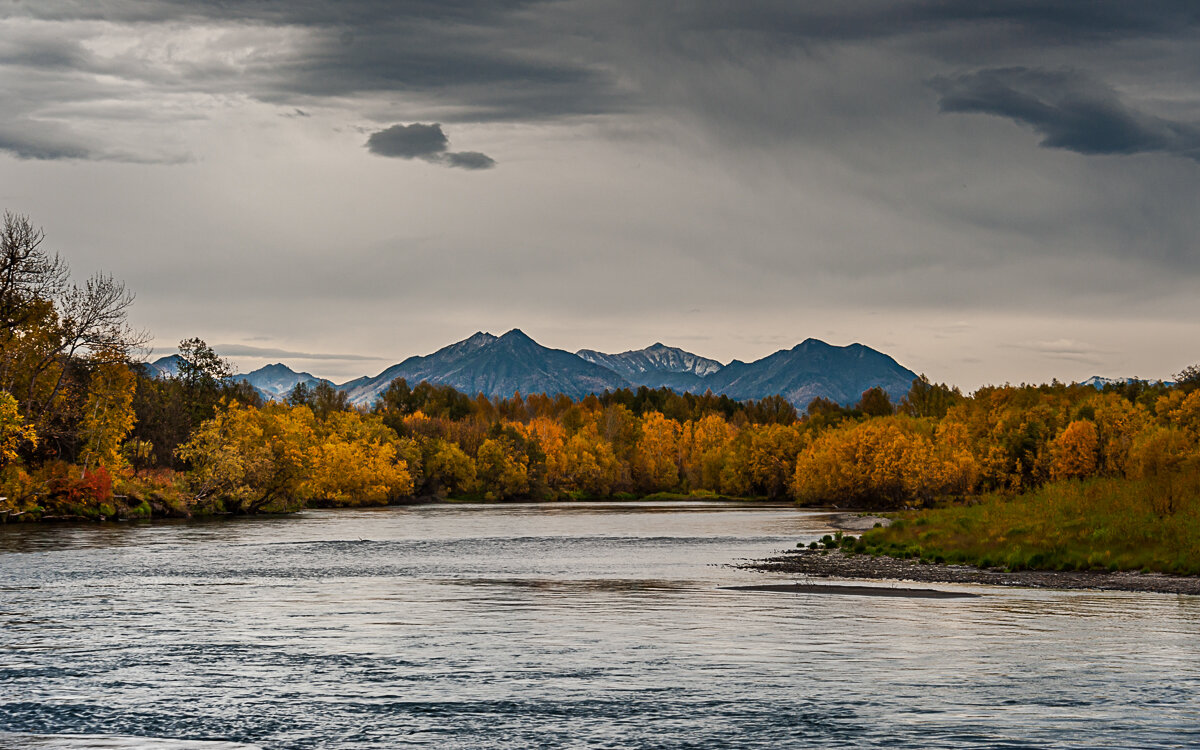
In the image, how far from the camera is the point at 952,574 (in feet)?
161

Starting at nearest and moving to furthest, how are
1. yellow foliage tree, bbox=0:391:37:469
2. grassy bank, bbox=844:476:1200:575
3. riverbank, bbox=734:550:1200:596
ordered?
riverbank, bbox=734:550:1200:596, grassy bank, bbox=844:476:1200:575, yellow foliage tree, bbox=0:391:37:469

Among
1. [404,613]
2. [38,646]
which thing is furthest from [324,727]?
[404,613]

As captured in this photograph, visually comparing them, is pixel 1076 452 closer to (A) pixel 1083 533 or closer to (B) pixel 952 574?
(A) pixel 1083 533

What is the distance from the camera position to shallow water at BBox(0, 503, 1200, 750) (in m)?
18.9

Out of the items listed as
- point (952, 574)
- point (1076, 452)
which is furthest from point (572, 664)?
point (1076, 452)

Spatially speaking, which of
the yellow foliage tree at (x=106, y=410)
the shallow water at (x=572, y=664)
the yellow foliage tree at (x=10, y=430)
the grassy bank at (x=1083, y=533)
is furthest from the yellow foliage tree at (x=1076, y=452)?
the yellow foliage tree at (x=10, y=430)

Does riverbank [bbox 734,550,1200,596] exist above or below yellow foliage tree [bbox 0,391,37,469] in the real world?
below

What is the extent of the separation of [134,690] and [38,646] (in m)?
7.86

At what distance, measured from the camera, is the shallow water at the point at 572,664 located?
18.9 metres

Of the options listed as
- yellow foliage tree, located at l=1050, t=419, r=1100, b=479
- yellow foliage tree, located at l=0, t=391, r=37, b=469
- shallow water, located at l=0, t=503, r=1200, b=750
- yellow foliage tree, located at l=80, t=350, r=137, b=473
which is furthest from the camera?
yellow foliage tree, located at l=1050, t=419, r=1100, b=479

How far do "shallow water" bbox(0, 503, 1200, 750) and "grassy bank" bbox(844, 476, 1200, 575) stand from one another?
8697 mm

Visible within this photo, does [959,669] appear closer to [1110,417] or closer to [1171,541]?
[1171,541]

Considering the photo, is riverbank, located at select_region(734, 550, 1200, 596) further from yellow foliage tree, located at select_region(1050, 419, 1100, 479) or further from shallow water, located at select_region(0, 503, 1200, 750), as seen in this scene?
yellow foliage tree, located at select_region(1050, 419, 1100, 479)

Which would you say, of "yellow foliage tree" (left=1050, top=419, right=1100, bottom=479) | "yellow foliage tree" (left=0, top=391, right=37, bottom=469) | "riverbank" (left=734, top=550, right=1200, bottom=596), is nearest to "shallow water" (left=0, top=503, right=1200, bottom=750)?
"riverbank" (left=734, top=550, right=1200, bottom=596)
